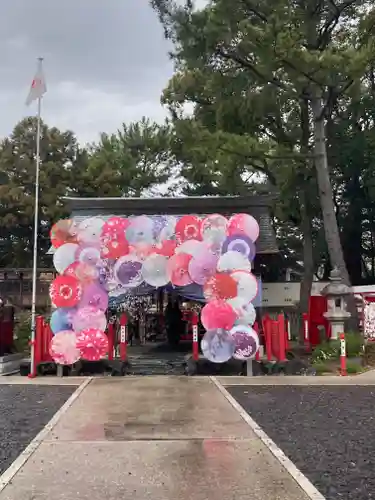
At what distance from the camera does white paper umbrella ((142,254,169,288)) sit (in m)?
13.5

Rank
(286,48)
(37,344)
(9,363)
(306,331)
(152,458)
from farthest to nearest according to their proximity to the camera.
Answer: (306,331), (286,48), (9,363), (37,344), (152,458)

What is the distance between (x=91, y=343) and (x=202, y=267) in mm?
3070

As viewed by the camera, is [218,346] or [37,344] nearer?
[218,346]

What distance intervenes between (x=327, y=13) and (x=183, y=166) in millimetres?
13496

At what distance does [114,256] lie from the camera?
1370cm

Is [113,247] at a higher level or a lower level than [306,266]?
lower

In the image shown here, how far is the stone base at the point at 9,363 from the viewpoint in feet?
47.9

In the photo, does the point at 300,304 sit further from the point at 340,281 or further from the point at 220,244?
the point at 220,244

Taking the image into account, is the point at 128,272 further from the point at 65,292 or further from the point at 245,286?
the point at 245,286

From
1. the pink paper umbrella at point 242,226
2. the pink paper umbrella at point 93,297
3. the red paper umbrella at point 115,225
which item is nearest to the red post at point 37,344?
the pink paper umbrella at point 93,297

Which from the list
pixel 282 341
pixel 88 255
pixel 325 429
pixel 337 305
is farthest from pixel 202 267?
pixel 325 429

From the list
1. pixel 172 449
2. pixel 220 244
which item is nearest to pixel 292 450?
pixel 172 449

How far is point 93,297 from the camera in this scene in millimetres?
13500

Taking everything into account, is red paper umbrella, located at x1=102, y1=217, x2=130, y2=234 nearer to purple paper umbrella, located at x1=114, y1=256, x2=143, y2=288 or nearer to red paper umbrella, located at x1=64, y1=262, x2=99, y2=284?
purple paper umbrella, located at x1=114, y1=256, x2=143, y2=288
